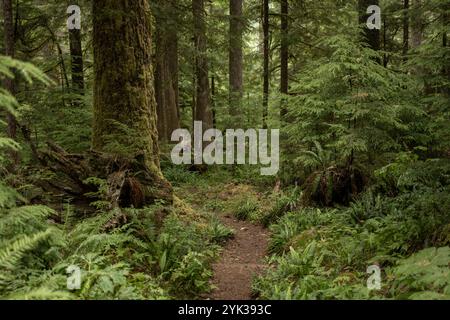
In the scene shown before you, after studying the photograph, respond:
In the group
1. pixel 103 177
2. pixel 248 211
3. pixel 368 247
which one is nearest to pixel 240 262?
pixel 368 247

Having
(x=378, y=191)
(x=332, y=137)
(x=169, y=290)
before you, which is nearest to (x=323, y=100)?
(x=332, y=137)

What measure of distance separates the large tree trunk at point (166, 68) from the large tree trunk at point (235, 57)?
237 cm

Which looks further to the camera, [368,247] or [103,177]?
[103,177]

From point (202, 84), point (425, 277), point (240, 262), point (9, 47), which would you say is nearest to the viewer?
point (425, 277)

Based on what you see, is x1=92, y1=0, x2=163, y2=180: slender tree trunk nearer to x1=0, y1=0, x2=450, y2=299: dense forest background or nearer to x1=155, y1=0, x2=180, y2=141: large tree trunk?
x1=0, y1=0, x2=450, y2=299: dense forest background

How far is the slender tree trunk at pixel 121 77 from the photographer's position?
8289 mm

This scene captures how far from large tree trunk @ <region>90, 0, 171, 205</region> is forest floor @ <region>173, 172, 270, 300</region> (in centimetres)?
189

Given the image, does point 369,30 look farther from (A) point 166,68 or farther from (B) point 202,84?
(A) point 166,68

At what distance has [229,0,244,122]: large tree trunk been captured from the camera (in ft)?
52.9

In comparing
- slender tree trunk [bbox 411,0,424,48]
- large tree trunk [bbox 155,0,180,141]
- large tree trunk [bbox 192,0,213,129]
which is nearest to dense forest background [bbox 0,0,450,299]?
large tree trunk [bbox 155,0,180,141]

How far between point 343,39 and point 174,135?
10141 millimetres

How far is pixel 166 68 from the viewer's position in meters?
16.9

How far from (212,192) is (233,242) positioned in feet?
15.0
